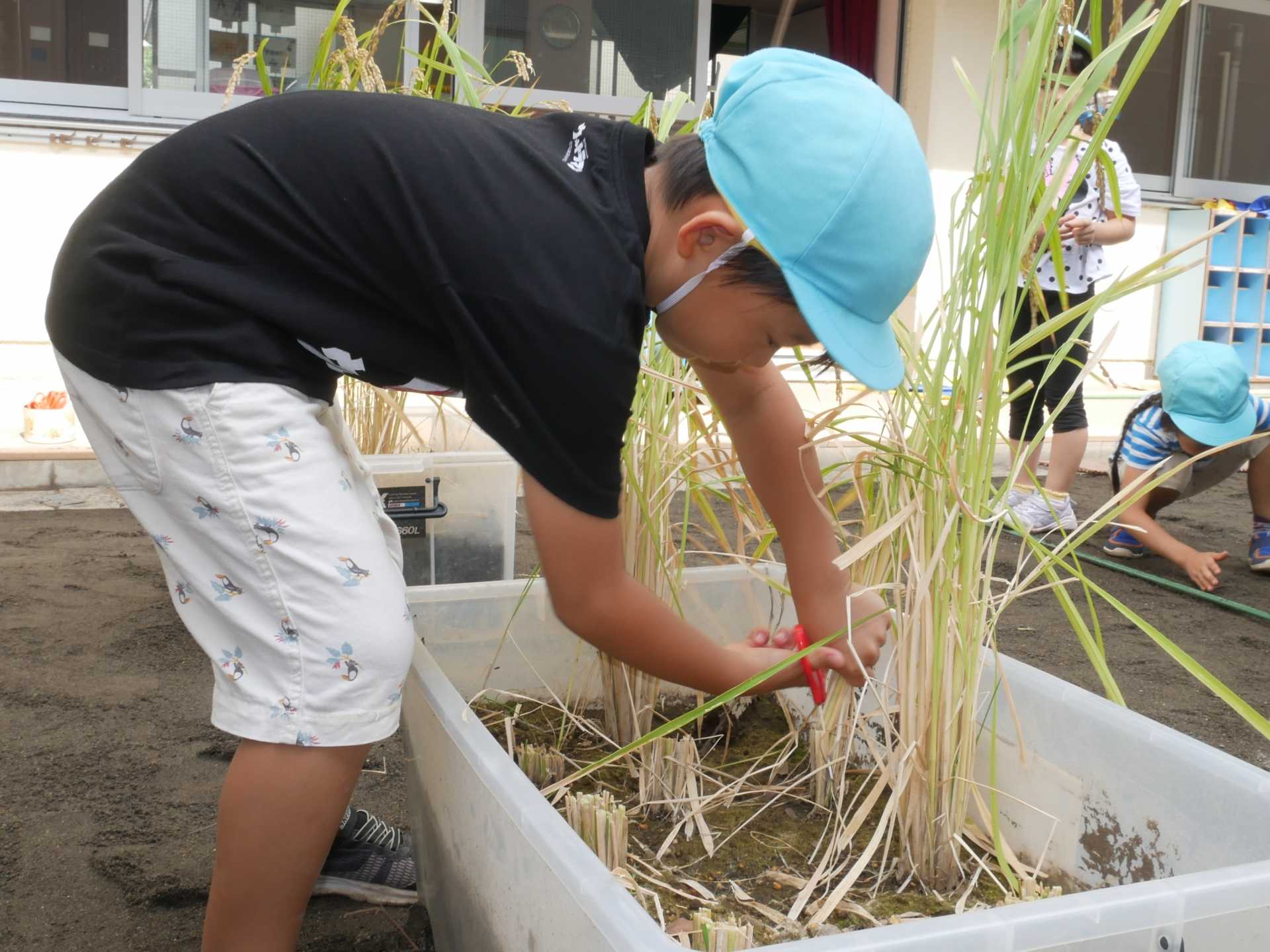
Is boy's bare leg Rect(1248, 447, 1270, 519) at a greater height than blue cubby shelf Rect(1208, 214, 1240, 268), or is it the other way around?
blue cubby shelf Rect(1208, 214, 1240, 268)

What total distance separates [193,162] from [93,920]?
0.78 metres

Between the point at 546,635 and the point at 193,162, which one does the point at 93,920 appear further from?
the point at 193,162

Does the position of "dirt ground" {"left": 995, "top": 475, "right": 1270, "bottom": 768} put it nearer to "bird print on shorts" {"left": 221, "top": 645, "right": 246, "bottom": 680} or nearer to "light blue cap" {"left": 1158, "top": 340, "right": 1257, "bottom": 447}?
"light blue cap" {"left": 1158, "top": 340, "right": 1257, "bottom": 447}

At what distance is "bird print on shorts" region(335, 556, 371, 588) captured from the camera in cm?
86

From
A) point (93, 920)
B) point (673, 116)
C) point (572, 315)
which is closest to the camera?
point (572, 315)

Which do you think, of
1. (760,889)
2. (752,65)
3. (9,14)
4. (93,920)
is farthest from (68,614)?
(9,14)

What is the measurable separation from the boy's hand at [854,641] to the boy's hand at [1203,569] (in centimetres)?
169

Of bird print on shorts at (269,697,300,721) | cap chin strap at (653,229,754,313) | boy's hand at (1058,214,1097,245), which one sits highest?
boy's hand at (1058,214,1097,245)

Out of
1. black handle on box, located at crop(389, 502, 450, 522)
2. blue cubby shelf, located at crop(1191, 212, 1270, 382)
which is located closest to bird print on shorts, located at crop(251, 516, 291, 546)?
black handle on box, located at crop(389, 502, 450, 522)

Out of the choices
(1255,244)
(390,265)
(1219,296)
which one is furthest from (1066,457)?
(1255,244)

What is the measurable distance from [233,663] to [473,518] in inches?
47.4

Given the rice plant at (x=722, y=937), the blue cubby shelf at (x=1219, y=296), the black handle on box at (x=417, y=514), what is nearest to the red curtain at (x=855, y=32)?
the blue cubby shelf at (x=1219, y=296)

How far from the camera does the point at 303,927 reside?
3.86 feet

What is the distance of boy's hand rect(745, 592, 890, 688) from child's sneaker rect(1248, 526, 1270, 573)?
2017 millimetres
